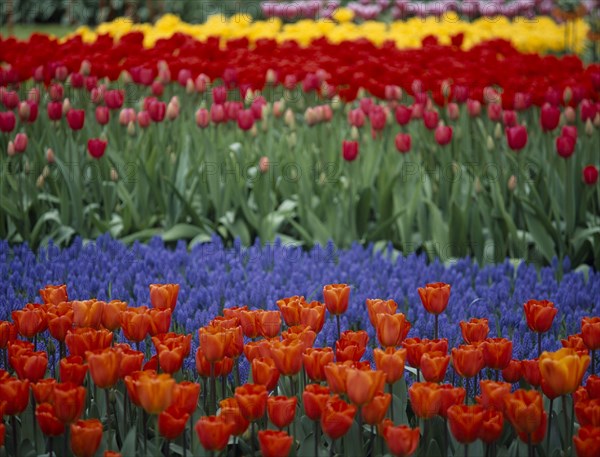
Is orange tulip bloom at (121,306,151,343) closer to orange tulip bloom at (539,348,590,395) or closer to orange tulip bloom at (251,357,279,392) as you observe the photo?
orange tulip bloom at (251,357,279,392)

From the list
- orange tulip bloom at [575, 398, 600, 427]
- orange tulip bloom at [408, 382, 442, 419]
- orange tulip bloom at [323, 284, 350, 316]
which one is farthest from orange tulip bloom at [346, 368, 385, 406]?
orange tulip bloom at [323, 284, 350, 316]

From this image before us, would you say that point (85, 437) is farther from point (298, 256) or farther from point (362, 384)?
point (298, 256)

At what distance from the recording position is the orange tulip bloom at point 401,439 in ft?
5.62

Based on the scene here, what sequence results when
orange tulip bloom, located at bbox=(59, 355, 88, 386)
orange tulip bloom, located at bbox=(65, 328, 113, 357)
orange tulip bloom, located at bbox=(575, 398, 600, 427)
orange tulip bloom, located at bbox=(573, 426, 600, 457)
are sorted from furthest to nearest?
orange tulip bloom, located at bbox=(65, 328, 113, 357), orange tulip bloom, located at bbox=(59, 355, 88, 386), orange tulip bloom, located at bbox=(575, 398, 600, 427), orange tulip bloom, located at bbox=(573, 426, 600, 457)

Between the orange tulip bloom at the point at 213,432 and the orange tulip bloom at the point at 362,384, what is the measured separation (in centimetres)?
26

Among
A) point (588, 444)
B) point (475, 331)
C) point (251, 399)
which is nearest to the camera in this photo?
point (588, 444)

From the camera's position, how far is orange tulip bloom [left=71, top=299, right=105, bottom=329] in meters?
2.20

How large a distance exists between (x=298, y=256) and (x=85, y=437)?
2205 mm

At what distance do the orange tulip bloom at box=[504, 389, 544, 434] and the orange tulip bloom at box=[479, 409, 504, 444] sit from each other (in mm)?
27

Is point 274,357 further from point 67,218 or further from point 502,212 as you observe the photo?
point 67,218

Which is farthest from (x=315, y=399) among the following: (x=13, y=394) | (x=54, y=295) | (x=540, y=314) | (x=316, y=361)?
(x=54, y=295)

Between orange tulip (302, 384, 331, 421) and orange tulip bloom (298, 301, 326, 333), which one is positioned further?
orange tulip bloom (298, 301, 326, 333)

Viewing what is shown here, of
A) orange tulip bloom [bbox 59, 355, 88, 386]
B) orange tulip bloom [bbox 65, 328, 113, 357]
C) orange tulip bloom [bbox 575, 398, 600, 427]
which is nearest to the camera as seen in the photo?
orange tulip bloom [bbox 575, 398, 600, 427]

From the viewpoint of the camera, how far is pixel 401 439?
1.72 m
